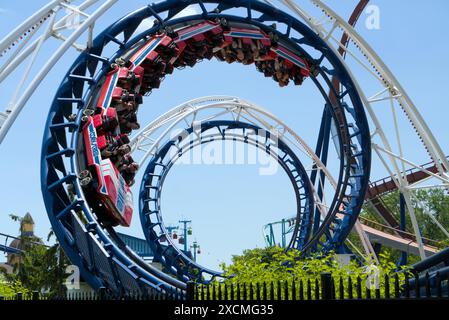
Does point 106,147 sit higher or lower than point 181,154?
lower

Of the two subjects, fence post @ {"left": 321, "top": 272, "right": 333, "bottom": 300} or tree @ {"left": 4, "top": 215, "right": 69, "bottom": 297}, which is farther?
tree @ {"left": 4, "top": 215, "right": 69, "bottom": 297}

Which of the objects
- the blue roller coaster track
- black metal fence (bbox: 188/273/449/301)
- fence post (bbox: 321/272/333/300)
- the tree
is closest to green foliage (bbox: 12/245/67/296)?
the tree

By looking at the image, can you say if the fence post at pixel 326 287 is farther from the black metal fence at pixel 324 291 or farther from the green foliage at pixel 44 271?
the green foliage at pixel 44 271

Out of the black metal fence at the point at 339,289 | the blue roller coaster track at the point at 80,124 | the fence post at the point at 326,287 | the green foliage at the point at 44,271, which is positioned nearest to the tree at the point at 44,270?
the green foliage at the point at 44,271

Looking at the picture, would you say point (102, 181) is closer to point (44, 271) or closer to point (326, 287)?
point (326, 287)

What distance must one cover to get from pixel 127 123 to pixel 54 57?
8.56ft

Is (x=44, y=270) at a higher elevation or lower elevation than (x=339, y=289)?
higher

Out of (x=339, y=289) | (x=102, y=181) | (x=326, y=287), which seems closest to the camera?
(x=326, y=287)

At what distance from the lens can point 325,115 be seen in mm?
24703

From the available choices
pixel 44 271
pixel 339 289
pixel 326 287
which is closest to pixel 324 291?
pixel 326 287

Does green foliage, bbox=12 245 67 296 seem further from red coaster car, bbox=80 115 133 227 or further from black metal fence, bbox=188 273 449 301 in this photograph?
black metal fence, bbox=188 273 449 301
